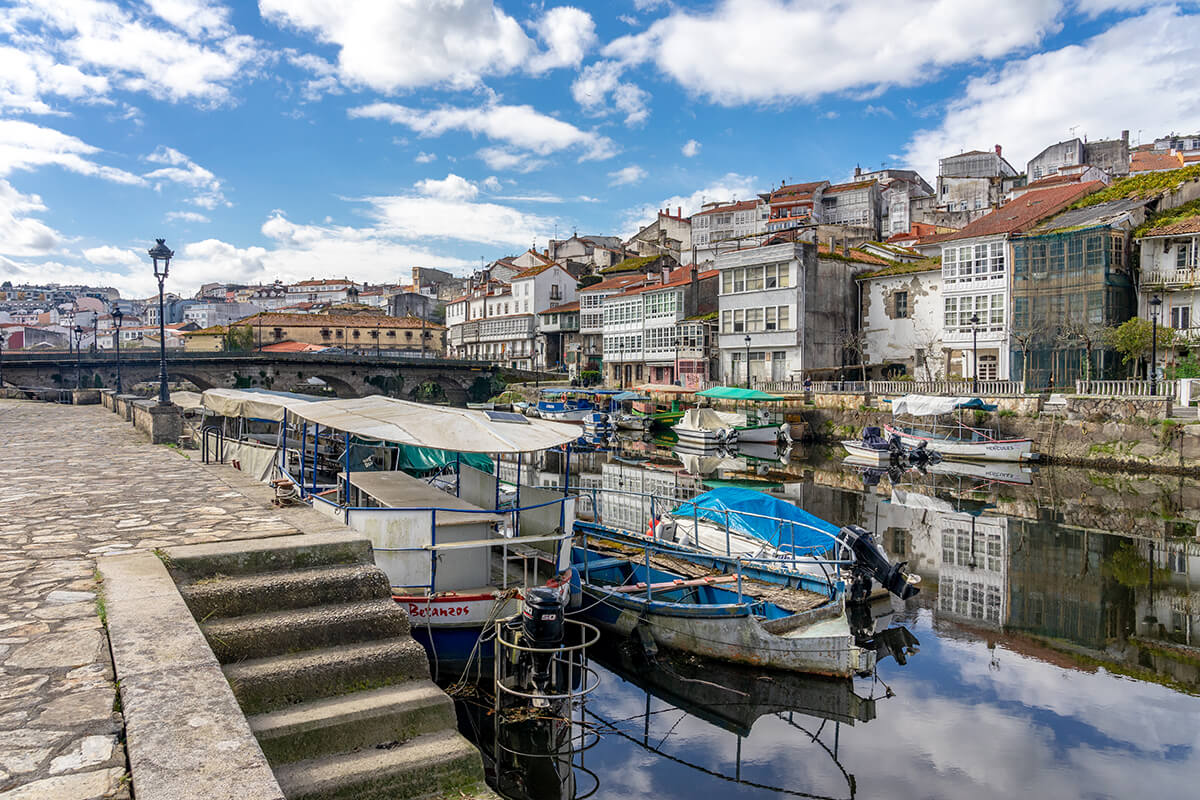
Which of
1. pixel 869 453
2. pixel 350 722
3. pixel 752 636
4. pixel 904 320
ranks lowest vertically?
pixel 752 636

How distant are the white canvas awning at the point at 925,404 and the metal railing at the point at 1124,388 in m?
4.79

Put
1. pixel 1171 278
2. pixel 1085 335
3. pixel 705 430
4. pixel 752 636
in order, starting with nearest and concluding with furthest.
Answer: pixel 752 636 < pixel 1171 278 < pixel 1085 335 < pixel 705 430

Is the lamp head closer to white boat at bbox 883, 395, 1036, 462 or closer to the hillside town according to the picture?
the hillside town

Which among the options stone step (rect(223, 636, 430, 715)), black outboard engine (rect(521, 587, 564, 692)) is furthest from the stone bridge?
stone step (rect(223, 636, 430, 715))

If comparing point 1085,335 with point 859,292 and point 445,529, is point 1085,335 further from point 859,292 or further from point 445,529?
point 445,529

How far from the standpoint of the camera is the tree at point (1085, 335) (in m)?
39.6

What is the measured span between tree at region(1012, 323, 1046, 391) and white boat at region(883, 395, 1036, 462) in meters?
5.90

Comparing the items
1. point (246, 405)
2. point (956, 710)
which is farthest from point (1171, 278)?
point (246, 405)

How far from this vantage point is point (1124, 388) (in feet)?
115

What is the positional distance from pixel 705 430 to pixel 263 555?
37.7 meters

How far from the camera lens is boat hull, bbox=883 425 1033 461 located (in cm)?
3525

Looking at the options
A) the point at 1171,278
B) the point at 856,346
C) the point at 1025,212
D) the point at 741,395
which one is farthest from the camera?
the point at 856,346

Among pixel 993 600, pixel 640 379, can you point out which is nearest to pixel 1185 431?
pixel 993 600

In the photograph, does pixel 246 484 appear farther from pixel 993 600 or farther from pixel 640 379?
pixel 640 379
